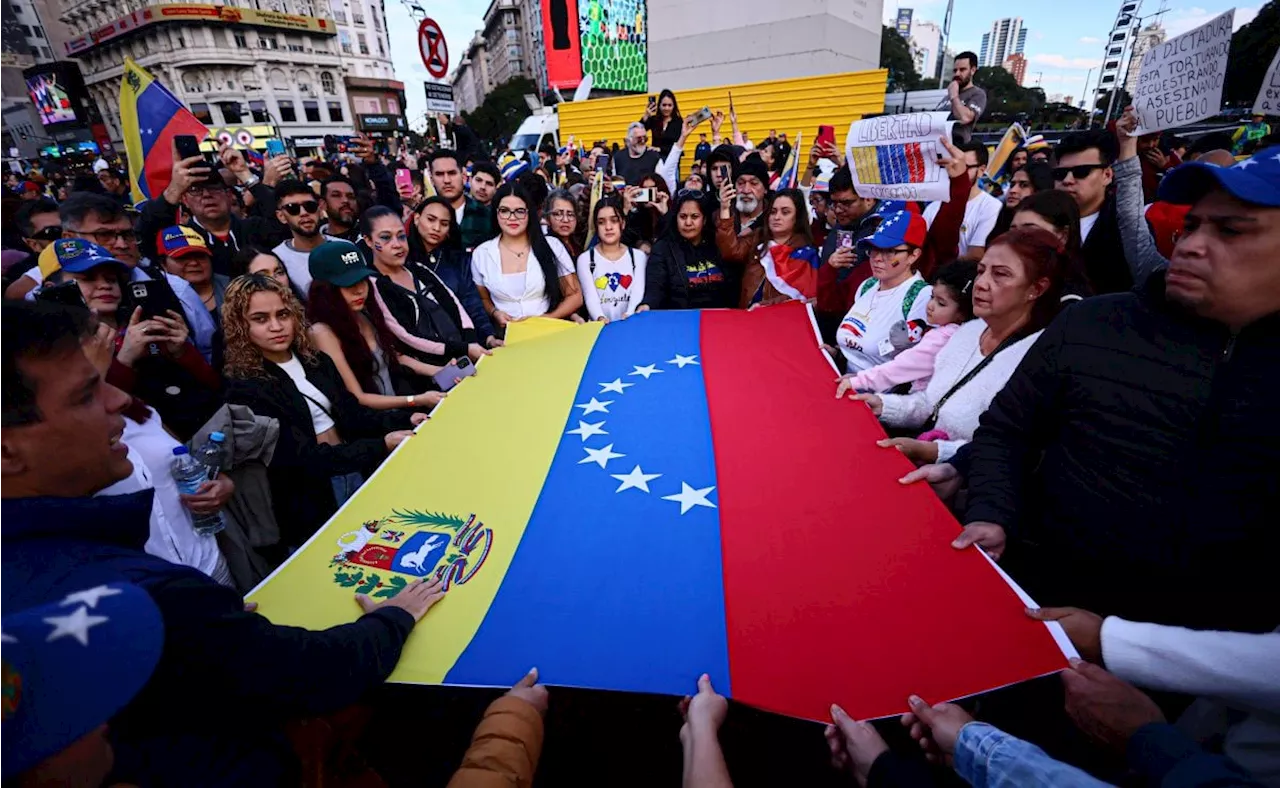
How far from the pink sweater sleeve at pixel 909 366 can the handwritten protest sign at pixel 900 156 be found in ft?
4.06

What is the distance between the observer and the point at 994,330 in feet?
8.09

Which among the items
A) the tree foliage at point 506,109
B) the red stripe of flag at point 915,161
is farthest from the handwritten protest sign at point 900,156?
the tree foliage at point 506,109

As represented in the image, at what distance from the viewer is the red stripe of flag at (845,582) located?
1.56 m

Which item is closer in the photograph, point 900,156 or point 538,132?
point 900,156

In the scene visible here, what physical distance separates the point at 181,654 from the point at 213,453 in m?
1.45

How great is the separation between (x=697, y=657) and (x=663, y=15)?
20209 millimetres

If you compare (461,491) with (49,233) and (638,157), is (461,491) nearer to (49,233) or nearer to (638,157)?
(49,233)

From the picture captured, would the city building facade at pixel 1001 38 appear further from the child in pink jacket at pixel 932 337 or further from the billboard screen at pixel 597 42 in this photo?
the child in pink jacket at pixel 932 337

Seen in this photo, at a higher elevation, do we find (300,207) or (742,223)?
(300,207)

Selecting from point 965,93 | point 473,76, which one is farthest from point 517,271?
point 473,76

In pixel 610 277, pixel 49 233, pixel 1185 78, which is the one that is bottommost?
pixel 610 277

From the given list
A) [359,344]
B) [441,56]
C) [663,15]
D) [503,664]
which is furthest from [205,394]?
[663,15]

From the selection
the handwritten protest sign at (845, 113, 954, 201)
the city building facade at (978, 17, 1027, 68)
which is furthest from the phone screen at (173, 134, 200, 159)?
the city building facade at (978, 17, 1027, 68)

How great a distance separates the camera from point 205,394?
8.90 ft
